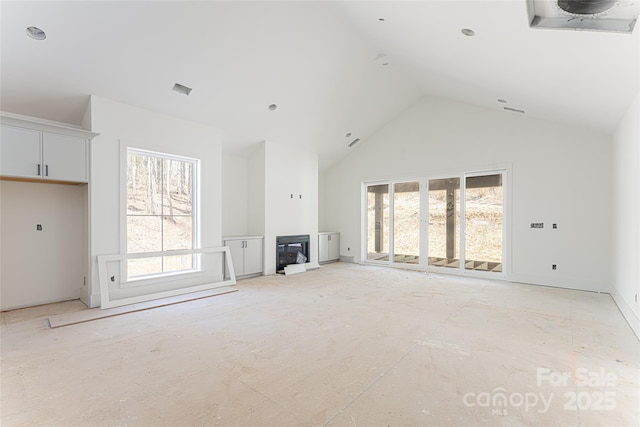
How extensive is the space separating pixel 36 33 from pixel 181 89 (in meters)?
1.63

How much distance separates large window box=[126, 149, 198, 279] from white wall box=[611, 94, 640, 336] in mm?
5940

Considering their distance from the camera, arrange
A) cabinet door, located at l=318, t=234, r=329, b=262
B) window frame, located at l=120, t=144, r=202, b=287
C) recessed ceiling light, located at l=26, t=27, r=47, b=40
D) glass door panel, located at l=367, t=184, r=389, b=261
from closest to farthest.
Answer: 1. recessed ceiling light, located at l=26, t=27, r=47, b=40
2. window frame, located at l=120, t=144, r=202, b=287
3. glass door panel, located at l=367, t=184, r=389, b=261
4. cabinet door, located at l=318, t=234, r=329, b=262

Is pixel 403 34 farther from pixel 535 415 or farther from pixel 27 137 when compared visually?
pixel 27 137

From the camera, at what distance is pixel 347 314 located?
12.6 feet

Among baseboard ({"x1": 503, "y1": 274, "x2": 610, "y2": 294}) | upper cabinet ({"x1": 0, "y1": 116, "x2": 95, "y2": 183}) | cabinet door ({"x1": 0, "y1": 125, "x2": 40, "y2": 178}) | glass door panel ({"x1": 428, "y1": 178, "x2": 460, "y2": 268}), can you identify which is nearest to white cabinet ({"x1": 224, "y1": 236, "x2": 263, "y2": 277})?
upper cabinet ({"x1": 0, "y1": 116, "x2": 95, "y2": 183})

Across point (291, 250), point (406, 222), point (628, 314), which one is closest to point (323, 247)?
point (291, 250)

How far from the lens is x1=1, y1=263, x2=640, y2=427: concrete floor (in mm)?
1902

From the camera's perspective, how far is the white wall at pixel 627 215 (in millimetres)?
3325

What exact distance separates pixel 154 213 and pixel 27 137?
176 cm

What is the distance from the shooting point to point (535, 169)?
18.2 feet

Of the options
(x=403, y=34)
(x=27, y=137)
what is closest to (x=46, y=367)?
(x=27, y=137)

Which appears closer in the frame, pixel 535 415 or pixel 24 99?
pixel 535 415

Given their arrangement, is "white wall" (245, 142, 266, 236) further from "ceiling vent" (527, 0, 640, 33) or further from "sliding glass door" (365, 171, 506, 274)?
"ceiling vent" (527, 0, 640, 33)

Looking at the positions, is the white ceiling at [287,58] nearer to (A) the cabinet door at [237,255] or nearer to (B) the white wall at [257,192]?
(B) the white wall at [257,192]
